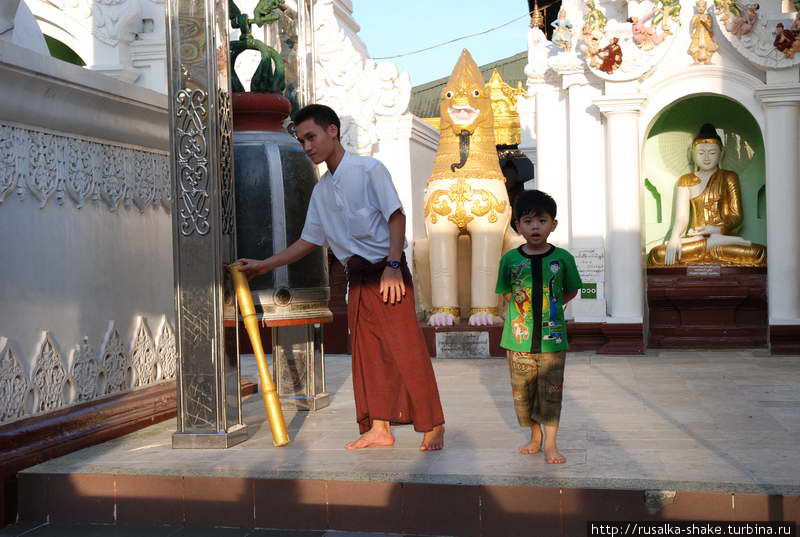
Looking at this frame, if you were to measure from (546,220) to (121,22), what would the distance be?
7891mm

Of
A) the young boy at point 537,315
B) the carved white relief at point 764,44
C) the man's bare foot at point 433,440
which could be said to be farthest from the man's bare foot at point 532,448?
the carved white relief at point 764,44

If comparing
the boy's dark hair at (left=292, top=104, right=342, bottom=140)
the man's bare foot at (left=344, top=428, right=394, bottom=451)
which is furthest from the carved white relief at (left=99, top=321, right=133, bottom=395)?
the boy's dark hair at (left=292, top=104, right=342, bottom=140)

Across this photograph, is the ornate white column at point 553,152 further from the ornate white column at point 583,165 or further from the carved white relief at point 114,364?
the carved white relief at point 114,364

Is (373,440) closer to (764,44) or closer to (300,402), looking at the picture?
(300,402)

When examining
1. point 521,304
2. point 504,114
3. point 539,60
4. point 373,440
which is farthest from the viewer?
point 504,114

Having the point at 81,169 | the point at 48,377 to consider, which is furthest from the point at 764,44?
the point at 48,377

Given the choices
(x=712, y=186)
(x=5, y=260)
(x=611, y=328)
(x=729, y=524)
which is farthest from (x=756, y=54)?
(x=5, y=260)

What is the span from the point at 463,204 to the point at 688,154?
2277 mm

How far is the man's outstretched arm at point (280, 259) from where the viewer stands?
191 inches

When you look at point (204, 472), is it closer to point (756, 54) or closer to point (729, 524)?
point (729, 524)

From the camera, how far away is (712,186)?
374 inches

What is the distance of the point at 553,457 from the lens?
4230 millimetres

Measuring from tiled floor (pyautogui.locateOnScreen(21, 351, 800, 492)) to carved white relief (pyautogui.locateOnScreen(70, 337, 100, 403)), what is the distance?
32 centimetres

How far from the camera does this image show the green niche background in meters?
9.58
